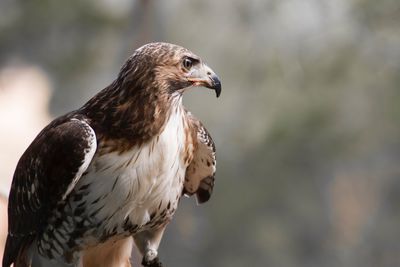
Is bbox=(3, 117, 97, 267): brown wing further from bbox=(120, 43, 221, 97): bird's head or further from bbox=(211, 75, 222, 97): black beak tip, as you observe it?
bbox=(211, 75, 222, 97): black beak tip

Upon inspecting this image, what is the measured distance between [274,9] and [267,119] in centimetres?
120

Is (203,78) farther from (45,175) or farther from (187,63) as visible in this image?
(45,175)

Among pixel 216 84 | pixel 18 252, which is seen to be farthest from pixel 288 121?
pixel 216 84

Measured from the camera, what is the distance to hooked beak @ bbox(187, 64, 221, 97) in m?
2.85

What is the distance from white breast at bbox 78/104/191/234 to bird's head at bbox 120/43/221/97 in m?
0.10

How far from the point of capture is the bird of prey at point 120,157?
2.82m

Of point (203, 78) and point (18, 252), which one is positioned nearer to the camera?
point (203, 78)

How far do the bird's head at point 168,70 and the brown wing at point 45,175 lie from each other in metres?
0.23

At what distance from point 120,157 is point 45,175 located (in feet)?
0.81

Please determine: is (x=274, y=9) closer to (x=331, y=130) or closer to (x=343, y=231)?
(x=331, y=130)

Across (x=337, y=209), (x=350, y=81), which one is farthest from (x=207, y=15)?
(x=337, y=209)

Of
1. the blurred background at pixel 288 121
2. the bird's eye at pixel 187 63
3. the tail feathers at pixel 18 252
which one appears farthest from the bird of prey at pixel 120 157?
the blurred background at pixel 288 121

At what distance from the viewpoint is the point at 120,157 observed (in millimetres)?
2820

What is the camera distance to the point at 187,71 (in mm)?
2854
